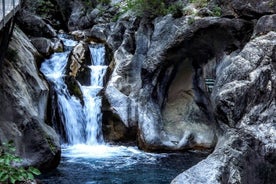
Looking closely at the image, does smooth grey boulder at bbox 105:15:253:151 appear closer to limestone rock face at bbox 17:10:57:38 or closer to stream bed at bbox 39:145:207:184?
stream bed at bbox 39:145:207:184

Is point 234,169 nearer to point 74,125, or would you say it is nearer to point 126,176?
point 126,176

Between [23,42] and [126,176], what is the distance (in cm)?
738

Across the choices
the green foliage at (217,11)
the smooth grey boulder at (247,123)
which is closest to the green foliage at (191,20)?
the green foliage at (217,11)

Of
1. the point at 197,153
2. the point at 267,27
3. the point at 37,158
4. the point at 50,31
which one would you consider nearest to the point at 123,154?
the point at 197,153

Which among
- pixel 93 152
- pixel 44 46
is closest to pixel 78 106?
pixel 93 152

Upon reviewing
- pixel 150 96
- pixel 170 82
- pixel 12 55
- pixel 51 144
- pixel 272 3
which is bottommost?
pixel 51 144

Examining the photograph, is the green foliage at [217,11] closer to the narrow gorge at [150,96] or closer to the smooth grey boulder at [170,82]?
the narrow gorge at [150,96]

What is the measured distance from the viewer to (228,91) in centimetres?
843

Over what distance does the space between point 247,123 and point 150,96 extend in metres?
8.26

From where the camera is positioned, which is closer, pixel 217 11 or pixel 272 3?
pixel 272 3

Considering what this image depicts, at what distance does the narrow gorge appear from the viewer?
27.8 feet

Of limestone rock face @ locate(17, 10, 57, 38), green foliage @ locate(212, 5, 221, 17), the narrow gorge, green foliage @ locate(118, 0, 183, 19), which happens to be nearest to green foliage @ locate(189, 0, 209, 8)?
the narrow gorge

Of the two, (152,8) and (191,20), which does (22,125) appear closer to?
(191,20)

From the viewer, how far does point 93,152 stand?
15.3 m
